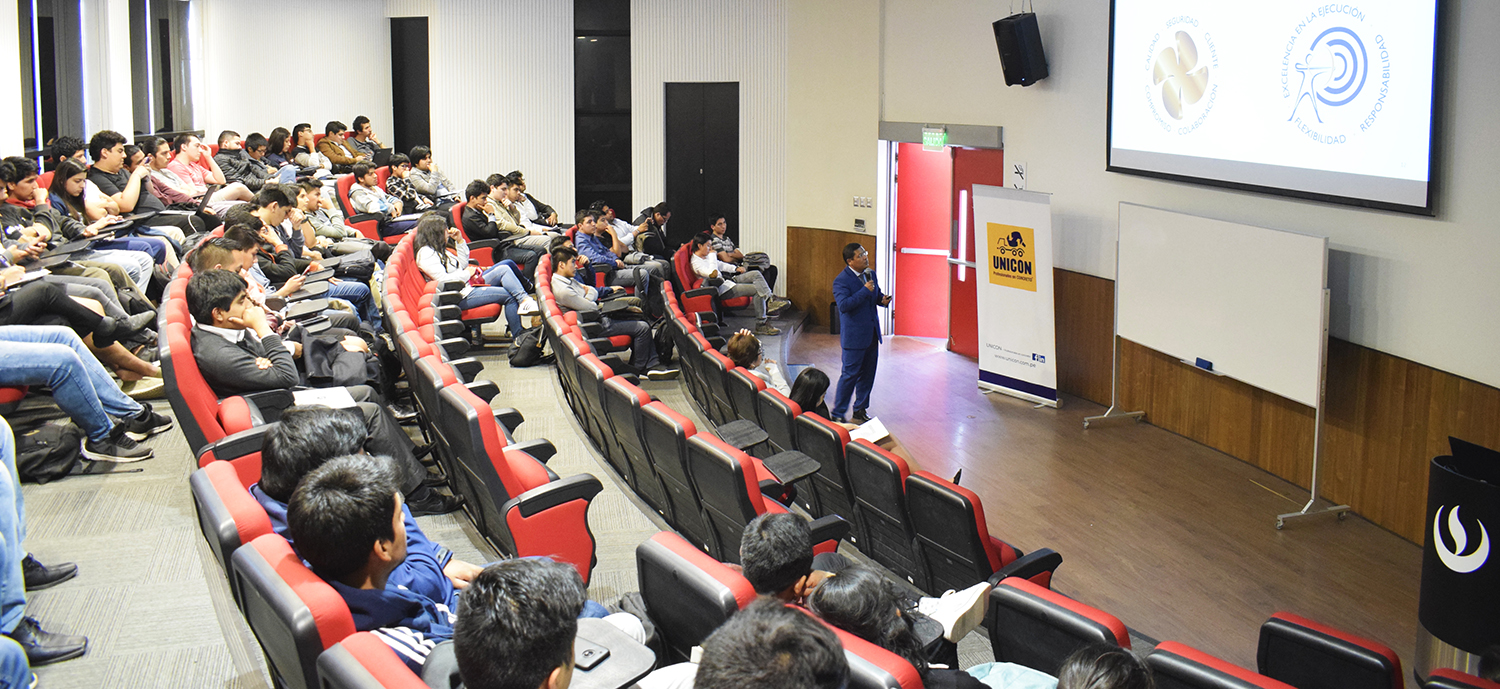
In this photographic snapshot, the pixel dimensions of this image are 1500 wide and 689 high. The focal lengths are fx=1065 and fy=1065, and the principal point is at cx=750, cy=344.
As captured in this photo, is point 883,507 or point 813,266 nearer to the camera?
point 883,507

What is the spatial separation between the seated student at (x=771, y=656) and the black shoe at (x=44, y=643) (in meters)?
2.17

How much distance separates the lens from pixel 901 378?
8.43 metres

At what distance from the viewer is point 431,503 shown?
14.4ft

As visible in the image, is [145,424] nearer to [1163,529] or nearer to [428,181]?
[1163,529]

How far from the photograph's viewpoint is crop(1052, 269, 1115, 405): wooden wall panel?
750 cm

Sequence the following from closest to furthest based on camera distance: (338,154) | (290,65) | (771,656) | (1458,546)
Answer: (771,656)
(1458,546)
(338,154)
(290,65)

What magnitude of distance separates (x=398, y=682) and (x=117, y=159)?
21.3 feet

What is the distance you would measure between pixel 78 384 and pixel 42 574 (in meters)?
1.14

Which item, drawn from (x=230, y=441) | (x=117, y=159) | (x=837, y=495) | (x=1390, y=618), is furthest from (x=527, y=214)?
(x=1390, y=618)

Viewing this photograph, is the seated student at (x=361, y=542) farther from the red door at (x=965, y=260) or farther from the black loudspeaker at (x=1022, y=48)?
the red door at (x=965, y=260)

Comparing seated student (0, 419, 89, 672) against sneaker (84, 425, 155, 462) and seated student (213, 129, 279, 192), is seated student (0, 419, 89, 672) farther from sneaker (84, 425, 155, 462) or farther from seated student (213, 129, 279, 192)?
seated student (213, 129, 279, 192)

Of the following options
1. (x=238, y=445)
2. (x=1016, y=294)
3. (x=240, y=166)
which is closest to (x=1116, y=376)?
(x=1016, y=294)

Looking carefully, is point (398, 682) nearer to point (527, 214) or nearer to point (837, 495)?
point (837, 495)

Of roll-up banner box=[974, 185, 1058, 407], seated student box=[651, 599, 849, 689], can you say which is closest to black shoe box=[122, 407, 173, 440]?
seated student box=[651, 599, 849, 689]
